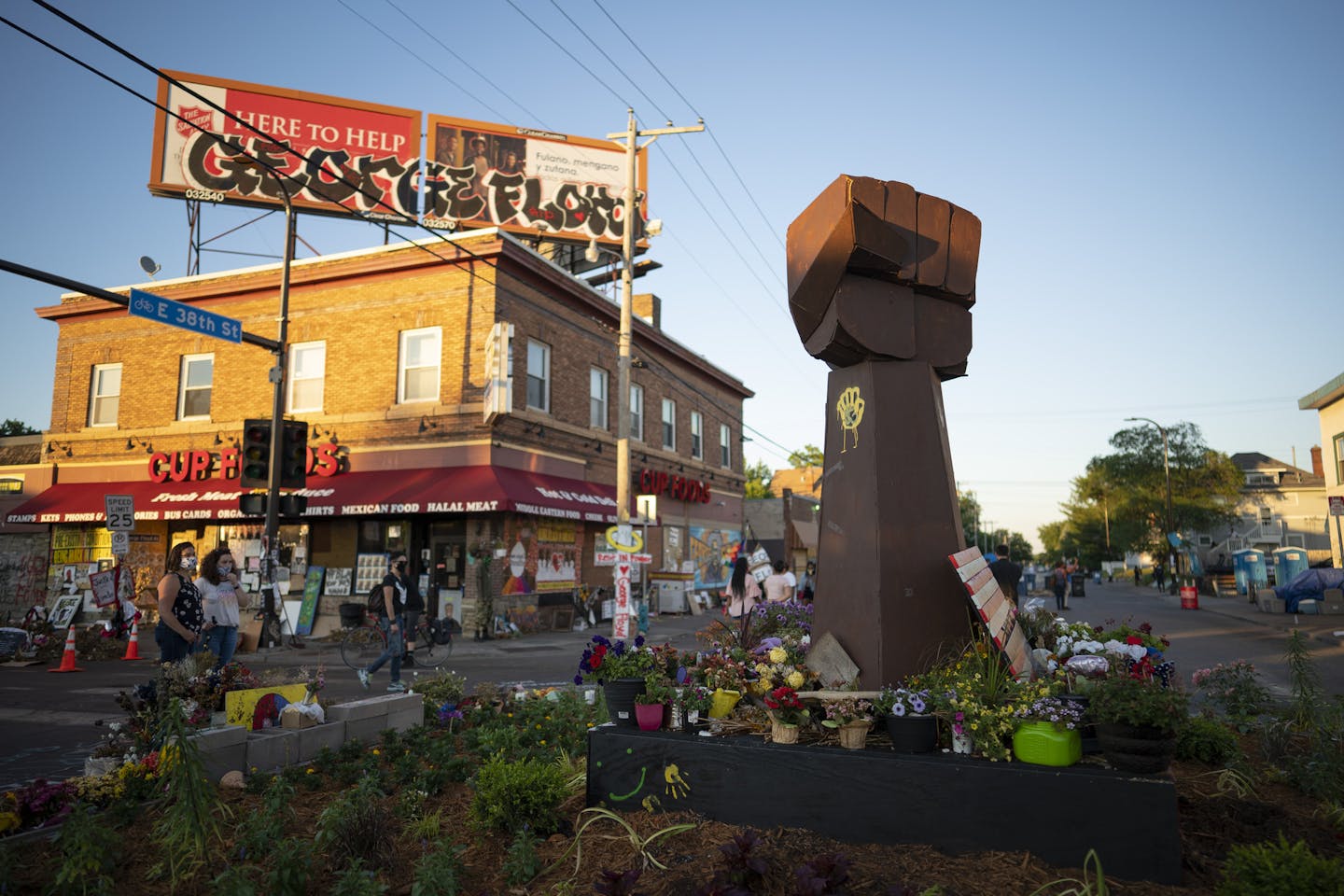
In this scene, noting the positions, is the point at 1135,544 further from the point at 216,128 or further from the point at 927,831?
the point at 927,831

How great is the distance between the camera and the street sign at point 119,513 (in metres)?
14.8

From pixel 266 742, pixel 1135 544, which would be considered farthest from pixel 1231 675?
pixel 1135 544

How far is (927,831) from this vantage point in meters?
4.25

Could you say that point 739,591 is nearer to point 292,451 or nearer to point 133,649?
point 292,451

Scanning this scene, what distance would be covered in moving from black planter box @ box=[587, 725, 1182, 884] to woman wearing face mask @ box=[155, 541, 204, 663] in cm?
595

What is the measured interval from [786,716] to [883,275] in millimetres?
3248

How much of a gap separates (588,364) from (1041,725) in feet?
69.8

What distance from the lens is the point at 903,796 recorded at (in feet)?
14.2

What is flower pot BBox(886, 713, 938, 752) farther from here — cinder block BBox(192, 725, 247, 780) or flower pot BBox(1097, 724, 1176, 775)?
cinder block BBox(192, 725, 247, 780)

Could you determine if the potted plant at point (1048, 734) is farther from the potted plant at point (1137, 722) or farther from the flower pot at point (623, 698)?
the flower pot at point (623, 698)

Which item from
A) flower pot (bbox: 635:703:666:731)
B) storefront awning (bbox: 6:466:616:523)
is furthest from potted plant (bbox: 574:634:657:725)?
storefront awning (bbox: 6:466:616:523)

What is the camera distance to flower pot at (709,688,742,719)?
535 cm

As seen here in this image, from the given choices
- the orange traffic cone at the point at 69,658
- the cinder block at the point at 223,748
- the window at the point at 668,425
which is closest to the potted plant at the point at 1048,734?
the cinder block at the point at 223,748

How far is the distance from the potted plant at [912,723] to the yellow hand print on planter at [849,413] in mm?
2039
